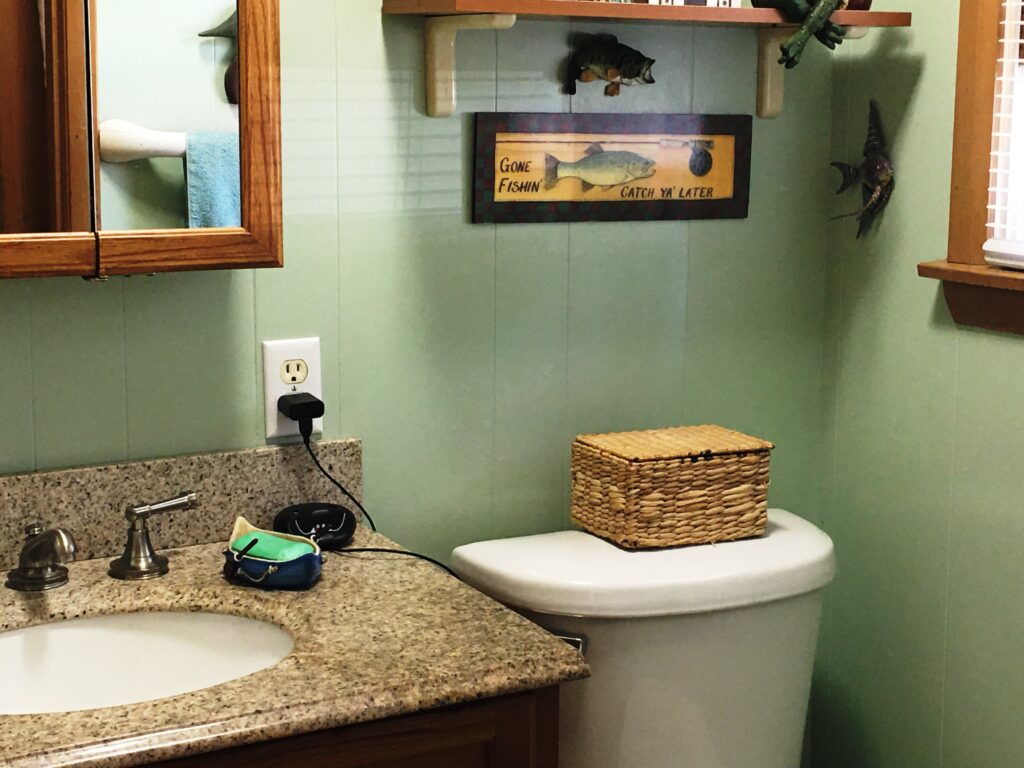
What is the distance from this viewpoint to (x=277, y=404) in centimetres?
171

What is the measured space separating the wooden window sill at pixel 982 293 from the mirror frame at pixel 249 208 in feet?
2.82

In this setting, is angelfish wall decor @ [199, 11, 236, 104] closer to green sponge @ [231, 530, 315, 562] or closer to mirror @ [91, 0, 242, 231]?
mirror @ [91, 0, 242, 231]

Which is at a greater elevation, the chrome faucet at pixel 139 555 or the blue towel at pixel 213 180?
the blue towel at pixel 213 180

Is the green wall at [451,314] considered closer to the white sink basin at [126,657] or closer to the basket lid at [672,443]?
the basket lid at [672,443]

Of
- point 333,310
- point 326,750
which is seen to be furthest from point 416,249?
point 326,750

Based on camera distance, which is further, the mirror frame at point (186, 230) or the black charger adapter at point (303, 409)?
the black charger adapter at point (303, 409)

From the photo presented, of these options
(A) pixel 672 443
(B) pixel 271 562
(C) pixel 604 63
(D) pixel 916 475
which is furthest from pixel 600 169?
(B) pixel 271 562

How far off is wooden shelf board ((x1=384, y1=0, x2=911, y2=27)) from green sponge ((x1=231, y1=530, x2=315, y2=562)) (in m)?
0.63

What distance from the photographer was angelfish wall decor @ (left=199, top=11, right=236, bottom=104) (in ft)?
4.91

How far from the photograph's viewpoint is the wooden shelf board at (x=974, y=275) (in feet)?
5.56

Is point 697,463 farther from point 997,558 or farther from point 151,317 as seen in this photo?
point 151,317

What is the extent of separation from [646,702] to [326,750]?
0.55 metres

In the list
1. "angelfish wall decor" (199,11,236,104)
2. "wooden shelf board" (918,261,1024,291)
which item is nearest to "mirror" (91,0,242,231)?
"angelfish wall decor" (199,11,236,104)

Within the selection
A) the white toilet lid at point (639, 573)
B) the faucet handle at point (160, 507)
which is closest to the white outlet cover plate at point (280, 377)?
the faucet handle at point (160, 507)
